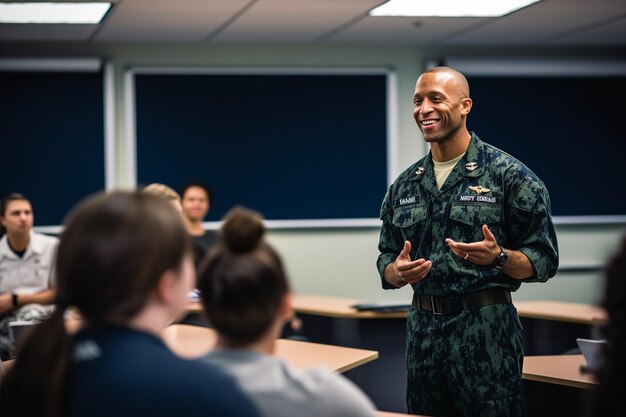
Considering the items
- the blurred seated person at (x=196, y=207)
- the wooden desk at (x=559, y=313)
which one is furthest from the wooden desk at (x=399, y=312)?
the blurred seated person at (x=196, y=207)

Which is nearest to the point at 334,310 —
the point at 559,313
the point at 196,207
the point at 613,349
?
the point at 559,313

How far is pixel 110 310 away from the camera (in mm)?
1080

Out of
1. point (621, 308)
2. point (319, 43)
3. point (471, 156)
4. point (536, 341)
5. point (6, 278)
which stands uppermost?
point (319, 43)

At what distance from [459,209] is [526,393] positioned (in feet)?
3.17

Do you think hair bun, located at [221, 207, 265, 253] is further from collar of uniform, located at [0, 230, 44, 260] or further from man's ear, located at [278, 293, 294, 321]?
collar of uniform, located at [0, 230, 44, 260]

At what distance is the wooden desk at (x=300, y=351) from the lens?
3.01m

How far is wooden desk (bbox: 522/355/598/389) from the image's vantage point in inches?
111

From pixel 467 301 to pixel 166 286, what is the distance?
1654 mm

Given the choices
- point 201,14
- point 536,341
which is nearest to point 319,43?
point 201,14

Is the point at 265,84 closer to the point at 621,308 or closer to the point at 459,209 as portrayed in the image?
the point at 459,209

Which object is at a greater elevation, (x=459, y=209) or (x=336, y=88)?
(x=336, y=88)

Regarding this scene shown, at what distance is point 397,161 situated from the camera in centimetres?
687

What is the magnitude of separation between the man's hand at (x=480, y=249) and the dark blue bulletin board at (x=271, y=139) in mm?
4225

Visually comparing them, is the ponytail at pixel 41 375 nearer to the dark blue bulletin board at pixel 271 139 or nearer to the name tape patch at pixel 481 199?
the name tape patch at pixel 481 199
